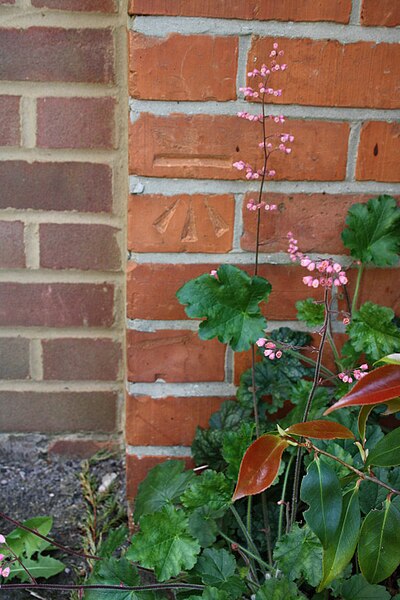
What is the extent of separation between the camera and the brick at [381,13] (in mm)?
948

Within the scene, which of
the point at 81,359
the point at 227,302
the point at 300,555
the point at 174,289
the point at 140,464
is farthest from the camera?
the point at 81,359

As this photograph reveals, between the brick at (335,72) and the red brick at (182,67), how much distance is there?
0.04m

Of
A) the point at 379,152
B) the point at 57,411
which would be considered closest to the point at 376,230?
the point at 379,152

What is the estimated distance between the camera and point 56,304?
4.03ft

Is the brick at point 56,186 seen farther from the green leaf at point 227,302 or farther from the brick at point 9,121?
the green leaf at point 227,302

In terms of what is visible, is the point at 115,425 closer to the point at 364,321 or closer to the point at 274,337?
the point at 274,337

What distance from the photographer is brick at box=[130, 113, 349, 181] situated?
98cm

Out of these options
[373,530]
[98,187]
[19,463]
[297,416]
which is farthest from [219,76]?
[19,463]

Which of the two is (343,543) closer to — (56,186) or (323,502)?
(323,502)

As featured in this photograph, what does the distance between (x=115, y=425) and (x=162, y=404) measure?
23cm

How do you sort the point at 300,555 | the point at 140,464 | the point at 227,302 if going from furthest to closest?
the point at 140,464
the point at 227,302
the point at 300,555

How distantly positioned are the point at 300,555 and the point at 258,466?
0.23 metres

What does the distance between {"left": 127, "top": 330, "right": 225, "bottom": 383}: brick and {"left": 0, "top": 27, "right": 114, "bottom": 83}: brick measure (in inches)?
18.0

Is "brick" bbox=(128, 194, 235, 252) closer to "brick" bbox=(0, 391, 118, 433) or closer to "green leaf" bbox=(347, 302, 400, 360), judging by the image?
"green leaf" bbox=(347, 302, 400, 360)
